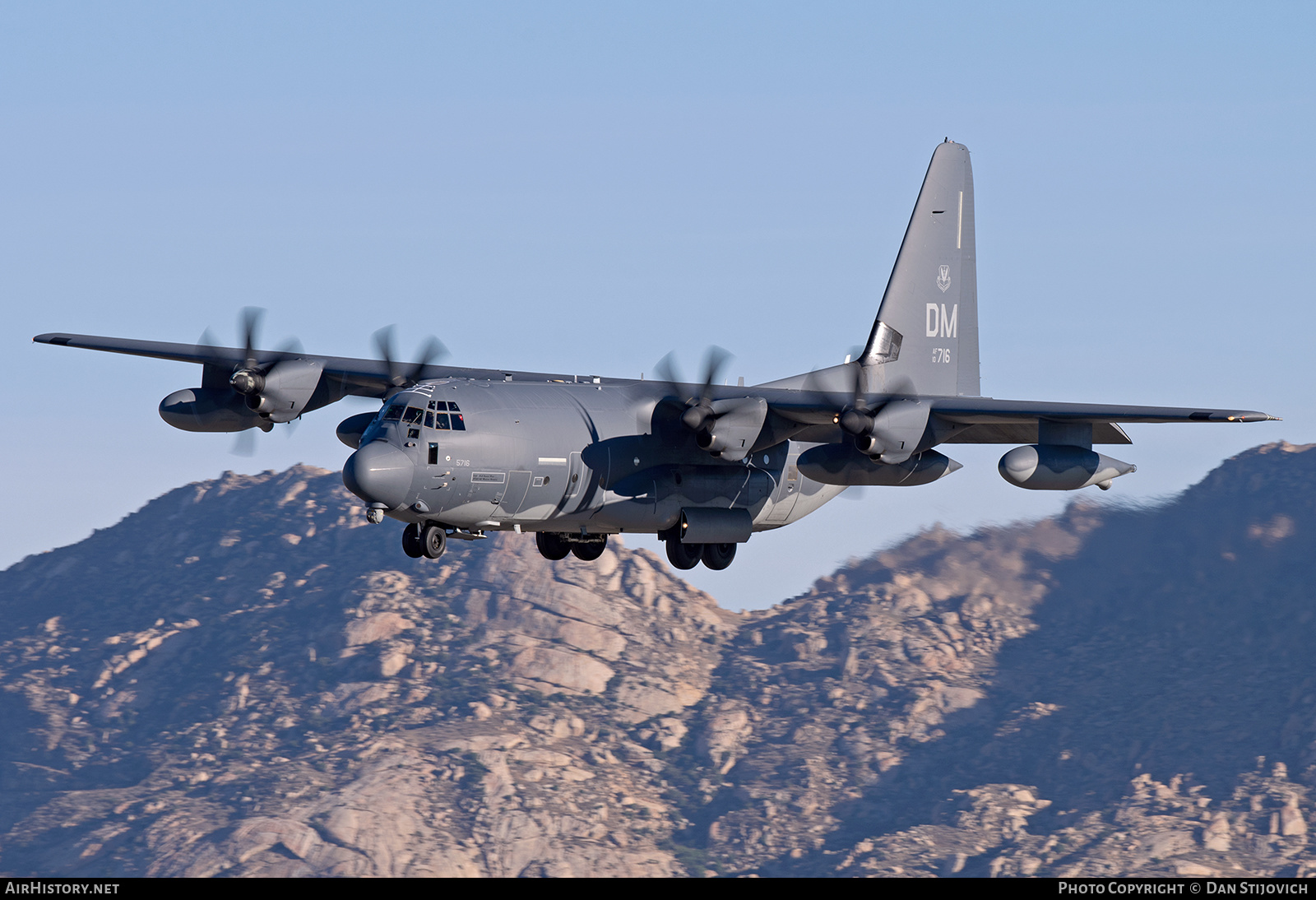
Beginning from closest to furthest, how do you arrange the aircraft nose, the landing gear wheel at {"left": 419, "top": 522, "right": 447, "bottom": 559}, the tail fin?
1. the aircraft nose
2. the landing gear wheel at {"left": 419, "top": 522, "right": 447, "bottom": 559}
3. the tail fin

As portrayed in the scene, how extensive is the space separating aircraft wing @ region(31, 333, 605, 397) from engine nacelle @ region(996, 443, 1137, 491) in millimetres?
8667

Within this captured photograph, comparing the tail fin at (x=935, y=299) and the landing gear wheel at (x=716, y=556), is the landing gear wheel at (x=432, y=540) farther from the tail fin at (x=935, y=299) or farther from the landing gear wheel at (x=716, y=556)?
the tail fin at (x=935, y=299)

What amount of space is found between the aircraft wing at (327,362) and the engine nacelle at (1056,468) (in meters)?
8.67

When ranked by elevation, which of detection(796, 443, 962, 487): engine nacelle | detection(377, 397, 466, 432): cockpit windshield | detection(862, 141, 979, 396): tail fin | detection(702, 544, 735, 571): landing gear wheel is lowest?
detection(702, 544, 735, 571): landing gear wheel

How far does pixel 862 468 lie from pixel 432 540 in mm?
8324

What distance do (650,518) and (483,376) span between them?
17.6 feet

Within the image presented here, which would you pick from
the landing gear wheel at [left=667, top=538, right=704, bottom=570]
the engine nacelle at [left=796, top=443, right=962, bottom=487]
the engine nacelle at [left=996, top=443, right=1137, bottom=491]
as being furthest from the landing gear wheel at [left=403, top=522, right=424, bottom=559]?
the engine nacelle at [left=996, top=443, right=1137, bottom=491]

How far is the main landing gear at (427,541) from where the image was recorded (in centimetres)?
3100

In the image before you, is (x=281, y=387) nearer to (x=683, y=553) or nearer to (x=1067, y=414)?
(x=683, y=553)

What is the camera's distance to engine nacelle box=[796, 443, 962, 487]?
32781 millimetres

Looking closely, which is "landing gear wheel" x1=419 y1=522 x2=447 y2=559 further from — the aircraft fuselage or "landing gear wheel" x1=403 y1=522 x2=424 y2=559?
the aircraft fuselage
